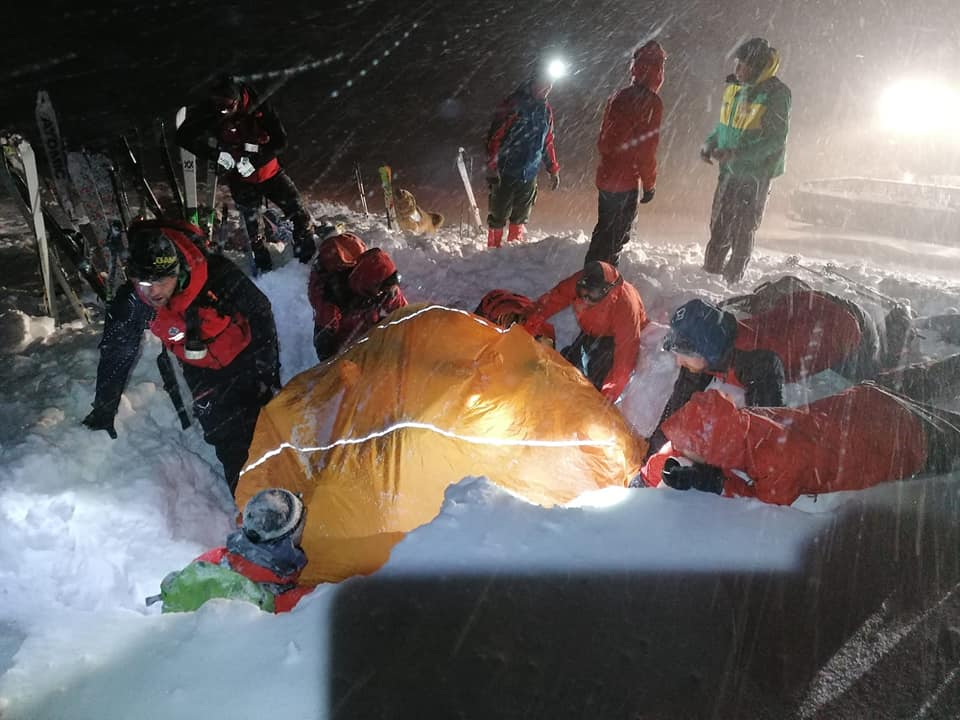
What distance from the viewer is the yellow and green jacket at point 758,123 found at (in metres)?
5.05

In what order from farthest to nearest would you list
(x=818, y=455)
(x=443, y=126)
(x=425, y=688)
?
(x=443, y=126)
(x=818, y=455)
(x=425, y=688)

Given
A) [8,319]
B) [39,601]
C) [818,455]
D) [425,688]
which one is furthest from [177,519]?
[818,455]

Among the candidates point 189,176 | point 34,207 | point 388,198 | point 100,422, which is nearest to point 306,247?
point 189,176

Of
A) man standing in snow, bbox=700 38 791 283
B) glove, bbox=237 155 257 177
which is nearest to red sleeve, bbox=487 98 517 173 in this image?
man standing in snow, bbox=700 38 791 283

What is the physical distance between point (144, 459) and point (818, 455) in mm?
4092

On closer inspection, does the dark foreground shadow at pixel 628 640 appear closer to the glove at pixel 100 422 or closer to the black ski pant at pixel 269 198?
the glove at pixel 100 422

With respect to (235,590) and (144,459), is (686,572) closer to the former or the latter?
(235,590)

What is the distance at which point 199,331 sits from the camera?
11.8 ft

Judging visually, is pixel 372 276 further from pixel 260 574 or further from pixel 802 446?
pixel 802 446

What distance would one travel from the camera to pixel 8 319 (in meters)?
4.91

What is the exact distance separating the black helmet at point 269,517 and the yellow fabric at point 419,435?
307mm

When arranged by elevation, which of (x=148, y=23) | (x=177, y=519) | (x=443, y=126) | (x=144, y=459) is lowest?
(x=177, y=519)

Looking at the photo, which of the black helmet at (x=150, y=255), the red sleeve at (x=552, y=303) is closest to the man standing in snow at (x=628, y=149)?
the red sleeve at (x=552, y=303)

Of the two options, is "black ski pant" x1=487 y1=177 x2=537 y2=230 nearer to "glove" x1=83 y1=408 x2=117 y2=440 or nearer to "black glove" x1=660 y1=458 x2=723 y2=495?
"glove" x1=83 y1=408 x2=117 y2=440
